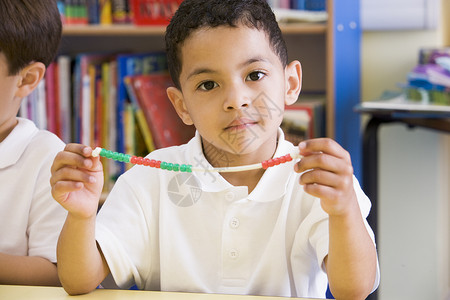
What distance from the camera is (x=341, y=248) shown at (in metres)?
0.69

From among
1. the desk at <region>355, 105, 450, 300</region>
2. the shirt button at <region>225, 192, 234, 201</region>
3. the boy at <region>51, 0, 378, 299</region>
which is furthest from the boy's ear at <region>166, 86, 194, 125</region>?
the desk at <region>355, 105, 450, 300</region>

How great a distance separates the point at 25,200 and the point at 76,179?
0.96 ft

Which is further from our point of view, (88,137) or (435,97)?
(88,137)

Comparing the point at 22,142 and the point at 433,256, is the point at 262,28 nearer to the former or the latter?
the point at 22,142

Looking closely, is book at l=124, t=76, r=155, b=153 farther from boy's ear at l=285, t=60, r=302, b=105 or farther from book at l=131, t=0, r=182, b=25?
boy's ear at l=285, t=60, r=302, b=105

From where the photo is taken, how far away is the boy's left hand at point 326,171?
636 mm

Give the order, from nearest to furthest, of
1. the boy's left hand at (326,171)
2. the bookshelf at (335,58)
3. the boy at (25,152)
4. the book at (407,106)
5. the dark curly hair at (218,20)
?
the boy's left hand at (326,171)
the dark curly hair at (218,20)
the boy at (25,152)
the book at (407,106)
the bookshelf at (335,58)

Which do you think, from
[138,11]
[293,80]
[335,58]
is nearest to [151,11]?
[138,11]

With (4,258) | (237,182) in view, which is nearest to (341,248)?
(237,182)

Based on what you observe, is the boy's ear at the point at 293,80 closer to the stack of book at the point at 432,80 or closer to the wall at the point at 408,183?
the stack of book at the point at 432,80

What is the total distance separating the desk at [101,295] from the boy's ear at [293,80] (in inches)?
10.0

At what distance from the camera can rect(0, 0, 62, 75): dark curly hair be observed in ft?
3.11

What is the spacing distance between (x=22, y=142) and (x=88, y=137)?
0.85m

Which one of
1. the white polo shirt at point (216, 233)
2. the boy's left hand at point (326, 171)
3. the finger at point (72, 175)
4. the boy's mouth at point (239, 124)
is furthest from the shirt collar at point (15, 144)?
the boy's left hand at point (326, 171)
